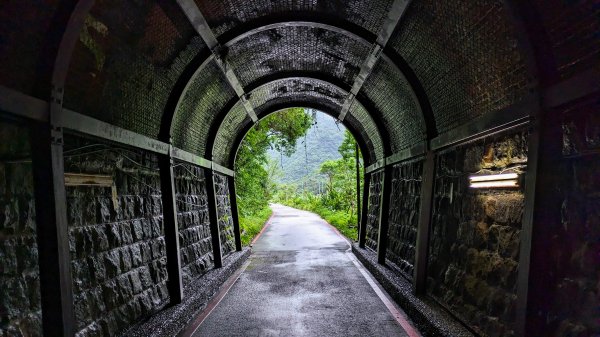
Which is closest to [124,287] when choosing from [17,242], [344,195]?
[17,242]

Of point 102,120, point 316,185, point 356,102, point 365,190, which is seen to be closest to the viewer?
point 102,120

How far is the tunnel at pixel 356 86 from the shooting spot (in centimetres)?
292

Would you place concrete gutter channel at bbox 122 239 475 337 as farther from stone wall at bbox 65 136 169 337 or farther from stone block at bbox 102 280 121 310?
stone block at bbox 102 280 121 310

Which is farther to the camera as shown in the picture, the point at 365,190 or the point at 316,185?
the point at 316,185

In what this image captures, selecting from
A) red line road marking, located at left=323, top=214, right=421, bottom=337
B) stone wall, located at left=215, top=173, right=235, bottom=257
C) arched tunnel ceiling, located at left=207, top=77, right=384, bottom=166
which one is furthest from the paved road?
arched tunnel ceiling, located at left=207, top=77, right=384, bottom=166

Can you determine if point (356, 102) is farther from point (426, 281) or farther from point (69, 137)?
point (69, 137)

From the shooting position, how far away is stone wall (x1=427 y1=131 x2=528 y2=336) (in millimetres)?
3732

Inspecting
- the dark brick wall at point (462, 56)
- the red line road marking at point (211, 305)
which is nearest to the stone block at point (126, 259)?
the red line road marking at point (211, 305)

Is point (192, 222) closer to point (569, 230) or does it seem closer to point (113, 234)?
point (113, 234)

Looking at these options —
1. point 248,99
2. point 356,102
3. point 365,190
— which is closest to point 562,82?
point 356,102

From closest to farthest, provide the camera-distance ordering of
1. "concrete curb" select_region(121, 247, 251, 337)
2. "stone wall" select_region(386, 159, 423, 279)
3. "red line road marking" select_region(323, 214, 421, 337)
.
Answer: "concrete curb" select_region(121, 247, 251, 337) → "red line road marking" select_region(323, 214, 421, 337) → "stone wall" select_region(386, 159, 423, 279)

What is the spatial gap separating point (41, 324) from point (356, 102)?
7.75 metres

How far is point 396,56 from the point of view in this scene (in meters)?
6.09

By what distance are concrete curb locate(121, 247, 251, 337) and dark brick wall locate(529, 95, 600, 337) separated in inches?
150
